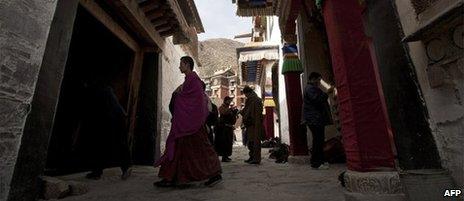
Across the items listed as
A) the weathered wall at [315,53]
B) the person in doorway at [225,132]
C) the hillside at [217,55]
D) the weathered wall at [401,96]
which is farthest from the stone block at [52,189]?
the hillside at [217,55]

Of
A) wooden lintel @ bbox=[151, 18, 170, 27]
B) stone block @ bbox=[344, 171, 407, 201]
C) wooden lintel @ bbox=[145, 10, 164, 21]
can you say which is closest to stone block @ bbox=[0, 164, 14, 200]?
stone block @ bbox=[344, 171, 407, 201]

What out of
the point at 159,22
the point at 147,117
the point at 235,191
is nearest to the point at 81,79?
the point at 147,117

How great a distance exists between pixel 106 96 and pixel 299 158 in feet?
11.9

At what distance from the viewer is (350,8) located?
2594mm

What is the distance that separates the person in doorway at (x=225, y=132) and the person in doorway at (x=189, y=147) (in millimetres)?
3445

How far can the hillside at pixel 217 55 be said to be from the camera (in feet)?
200

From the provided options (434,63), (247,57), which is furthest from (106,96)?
(247,57)

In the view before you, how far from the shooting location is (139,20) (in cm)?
516

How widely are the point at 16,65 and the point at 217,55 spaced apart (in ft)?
217

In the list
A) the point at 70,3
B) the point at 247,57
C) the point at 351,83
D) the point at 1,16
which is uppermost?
the point at 247,57

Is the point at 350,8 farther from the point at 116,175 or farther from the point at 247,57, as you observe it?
the point at 247,57

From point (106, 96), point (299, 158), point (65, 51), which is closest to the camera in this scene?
point (65, 51)

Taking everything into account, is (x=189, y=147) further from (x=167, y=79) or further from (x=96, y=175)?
(x=167, y=79)

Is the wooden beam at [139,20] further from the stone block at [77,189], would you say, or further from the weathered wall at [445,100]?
the weathered wall at [445,100]
